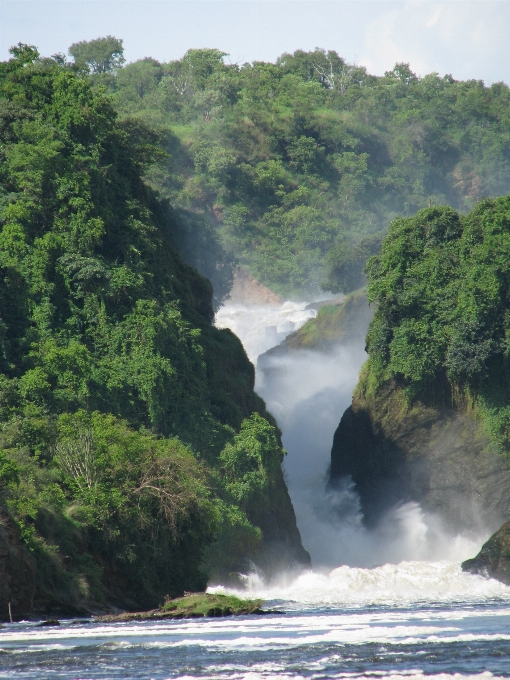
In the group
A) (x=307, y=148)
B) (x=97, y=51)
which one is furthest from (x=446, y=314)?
(x=97, y=51)

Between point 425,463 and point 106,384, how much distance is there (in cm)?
2267

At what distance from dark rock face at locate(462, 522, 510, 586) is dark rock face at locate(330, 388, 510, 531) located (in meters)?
9.06

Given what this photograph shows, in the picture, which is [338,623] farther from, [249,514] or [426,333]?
[426,333]

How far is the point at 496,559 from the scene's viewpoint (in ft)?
173

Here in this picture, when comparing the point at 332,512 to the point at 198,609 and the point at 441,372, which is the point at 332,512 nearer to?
the point at 441,372

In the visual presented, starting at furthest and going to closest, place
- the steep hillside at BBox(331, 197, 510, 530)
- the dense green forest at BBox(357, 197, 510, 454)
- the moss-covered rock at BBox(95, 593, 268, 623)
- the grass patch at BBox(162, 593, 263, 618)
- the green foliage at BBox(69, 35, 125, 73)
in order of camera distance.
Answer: the green foliage at BBox(69, 35, 125, 73) < the steep hillside at BBox(331, 197, 510, 530) < the dense green forest at BBox(357, 197, 510, 454) < the grass patch at BBox(162, 593, 263, 618) < the moss-covered rock at BBox(95, 593, 268, 623)

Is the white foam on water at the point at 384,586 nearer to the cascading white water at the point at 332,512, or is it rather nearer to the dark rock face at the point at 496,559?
the cascading white water at the point at 332,512

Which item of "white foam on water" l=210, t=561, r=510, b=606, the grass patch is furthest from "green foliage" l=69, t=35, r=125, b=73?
the grass patch

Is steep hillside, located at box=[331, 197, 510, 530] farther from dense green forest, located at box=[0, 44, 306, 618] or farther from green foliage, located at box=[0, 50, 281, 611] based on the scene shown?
green foliage, located at box=[0, 50, 281, 611]

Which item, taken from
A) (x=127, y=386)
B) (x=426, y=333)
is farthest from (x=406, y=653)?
(x=426, y=333)

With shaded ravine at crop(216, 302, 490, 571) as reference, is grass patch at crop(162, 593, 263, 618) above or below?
below

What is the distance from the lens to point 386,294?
65.2 m

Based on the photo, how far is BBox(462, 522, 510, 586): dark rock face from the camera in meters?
52.1

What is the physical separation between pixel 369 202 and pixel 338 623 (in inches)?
4014
